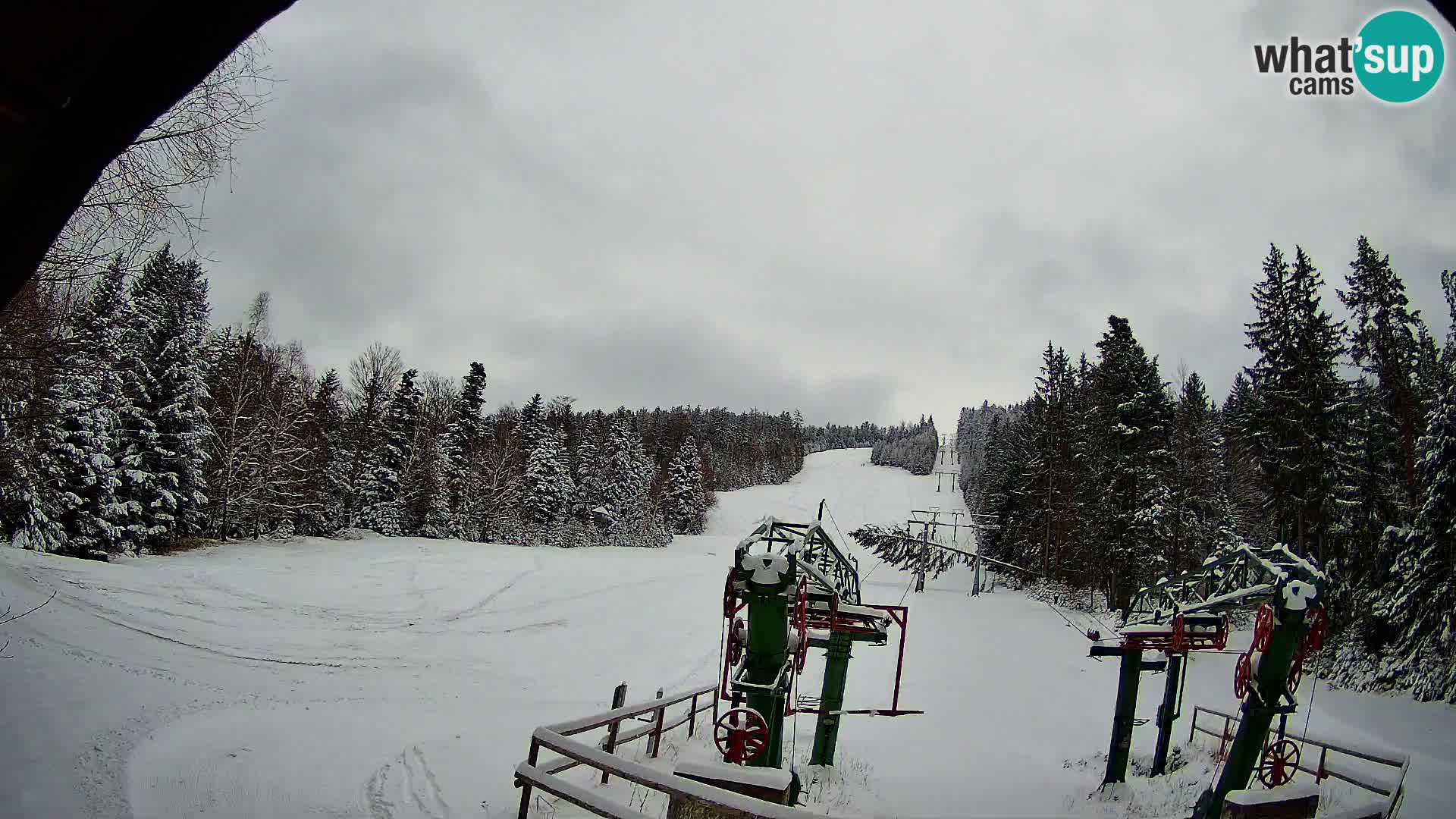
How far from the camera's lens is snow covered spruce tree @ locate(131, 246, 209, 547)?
27.2 metres

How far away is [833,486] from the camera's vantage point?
117 meters

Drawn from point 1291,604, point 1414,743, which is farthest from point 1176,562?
point 1291,604

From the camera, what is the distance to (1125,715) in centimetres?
1243

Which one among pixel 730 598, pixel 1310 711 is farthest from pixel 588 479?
pixel 1310 711

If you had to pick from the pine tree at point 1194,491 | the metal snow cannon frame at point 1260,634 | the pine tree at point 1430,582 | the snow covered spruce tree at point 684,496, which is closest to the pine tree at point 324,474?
the snow covered spruce tree at point 684,496

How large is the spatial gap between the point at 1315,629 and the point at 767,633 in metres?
7.56

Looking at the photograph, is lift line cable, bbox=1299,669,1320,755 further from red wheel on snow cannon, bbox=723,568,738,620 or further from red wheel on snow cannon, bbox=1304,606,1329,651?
red wheel on snow cannon, bbox=723,568,738,620

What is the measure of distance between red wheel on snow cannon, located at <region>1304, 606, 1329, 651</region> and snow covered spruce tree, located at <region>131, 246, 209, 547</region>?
3542 centimetres

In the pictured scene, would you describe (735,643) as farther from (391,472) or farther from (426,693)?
(391,472)

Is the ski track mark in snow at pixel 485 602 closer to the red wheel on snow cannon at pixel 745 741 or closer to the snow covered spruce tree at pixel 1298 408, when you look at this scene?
the red wheel on snow cannon at pixel 745 741

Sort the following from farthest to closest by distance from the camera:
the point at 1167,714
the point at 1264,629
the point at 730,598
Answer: the point at 1167,714 → the point at 730,598 → the point at 1264,629

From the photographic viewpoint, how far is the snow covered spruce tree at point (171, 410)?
27.2 meters

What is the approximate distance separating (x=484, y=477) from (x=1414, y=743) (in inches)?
1927

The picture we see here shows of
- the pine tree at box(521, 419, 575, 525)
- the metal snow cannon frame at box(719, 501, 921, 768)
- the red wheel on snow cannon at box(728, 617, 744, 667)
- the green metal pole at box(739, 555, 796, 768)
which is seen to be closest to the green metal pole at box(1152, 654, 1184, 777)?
the metal snow cannon frame at box(719, 501, 921, 768)
